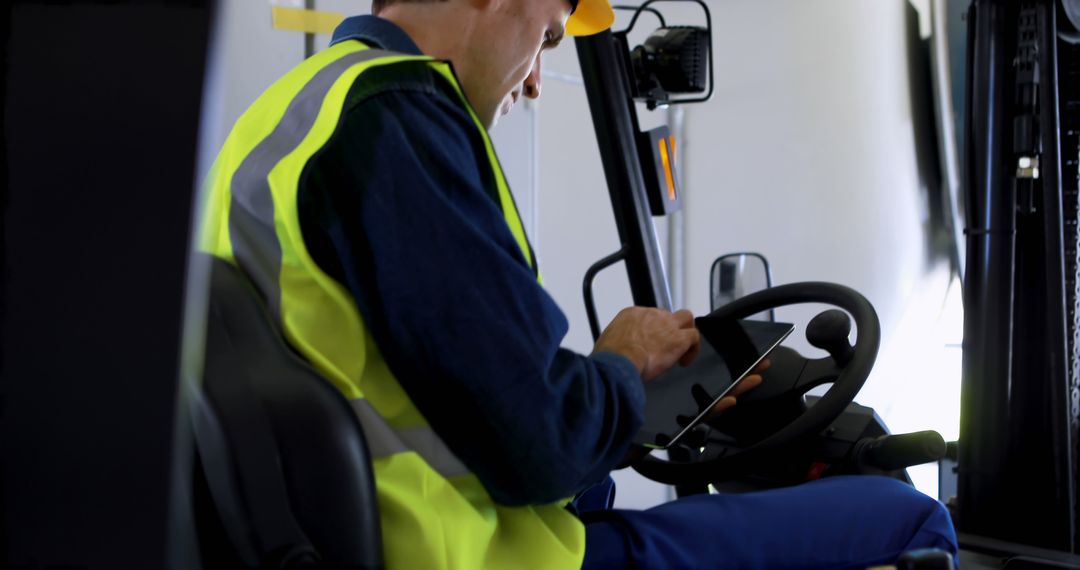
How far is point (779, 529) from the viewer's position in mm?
1089

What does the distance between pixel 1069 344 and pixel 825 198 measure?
2.50 meters

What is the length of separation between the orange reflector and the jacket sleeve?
1324 millimetres

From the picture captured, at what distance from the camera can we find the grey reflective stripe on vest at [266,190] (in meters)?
0.85

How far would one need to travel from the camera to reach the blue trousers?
3.46ft

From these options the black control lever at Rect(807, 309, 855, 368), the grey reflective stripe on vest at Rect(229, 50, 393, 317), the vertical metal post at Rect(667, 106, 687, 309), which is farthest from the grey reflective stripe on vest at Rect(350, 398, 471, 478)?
the vertical metal post at Rect(667, 106, 687, 309)

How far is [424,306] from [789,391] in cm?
82

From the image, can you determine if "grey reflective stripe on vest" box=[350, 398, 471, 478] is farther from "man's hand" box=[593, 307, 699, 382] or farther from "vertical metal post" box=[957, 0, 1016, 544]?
"vertical metal post" box=[957, 0, 1016, 544]

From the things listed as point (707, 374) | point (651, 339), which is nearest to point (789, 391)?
point (707, 374)

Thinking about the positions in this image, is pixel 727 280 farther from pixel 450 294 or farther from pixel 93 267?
pixel 93 267

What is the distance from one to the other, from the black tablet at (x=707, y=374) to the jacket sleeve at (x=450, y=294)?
266 mm

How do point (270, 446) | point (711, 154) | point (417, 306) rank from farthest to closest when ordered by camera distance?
point (711, 154)
point (417, 306)
point (270, 446)

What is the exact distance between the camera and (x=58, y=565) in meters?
0.31

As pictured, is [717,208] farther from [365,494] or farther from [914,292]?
[365,494]

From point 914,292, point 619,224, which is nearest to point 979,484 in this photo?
point 619,224
